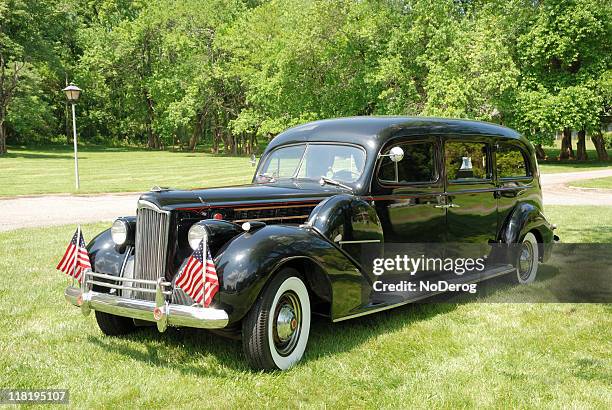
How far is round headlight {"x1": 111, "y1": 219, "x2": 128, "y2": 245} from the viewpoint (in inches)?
185

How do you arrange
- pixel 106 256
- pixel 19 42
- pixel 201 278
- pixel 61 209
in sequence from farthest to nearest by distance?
pixel 19 42 < pixel 61 209 < pixel 106 256 < pixel 201 278

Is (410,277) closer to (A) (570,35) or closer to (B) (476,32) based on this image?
(B) (476,32)

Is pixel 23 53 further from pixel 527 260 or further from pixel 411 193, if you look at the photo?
pixel 527 260

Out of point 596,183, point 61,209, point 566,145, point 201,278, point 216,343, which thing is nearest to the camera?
point 201,278

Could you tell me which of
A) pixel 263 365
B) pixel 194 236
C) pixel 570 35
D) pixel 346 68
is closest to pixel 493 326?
pixel 263 365

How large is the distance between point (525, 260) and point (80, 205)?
1282 centimetres

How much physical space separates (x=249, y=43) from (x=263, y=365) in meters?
42.3

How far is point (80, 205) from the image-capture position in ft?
52.2

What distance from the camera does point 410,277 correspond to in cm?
588

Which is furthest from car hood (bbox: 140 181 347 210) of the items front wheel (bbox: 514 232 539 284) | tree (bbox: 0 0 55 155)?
tree (bbox: 0 0 55 155)

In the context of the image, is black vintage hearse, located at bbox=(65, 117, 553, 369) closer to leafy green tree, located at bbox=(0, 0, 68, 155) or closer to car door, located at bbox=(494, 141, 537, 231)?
car door, located at bbox=(494, 141, 537, 231)

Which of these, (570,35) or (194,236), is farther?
(570,35)

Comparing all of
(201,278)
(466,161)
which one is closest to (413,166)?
(466,161)

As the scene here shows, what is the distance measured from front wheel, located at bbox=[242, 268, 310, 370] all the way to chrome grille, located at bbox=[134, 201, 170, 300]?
82cm
